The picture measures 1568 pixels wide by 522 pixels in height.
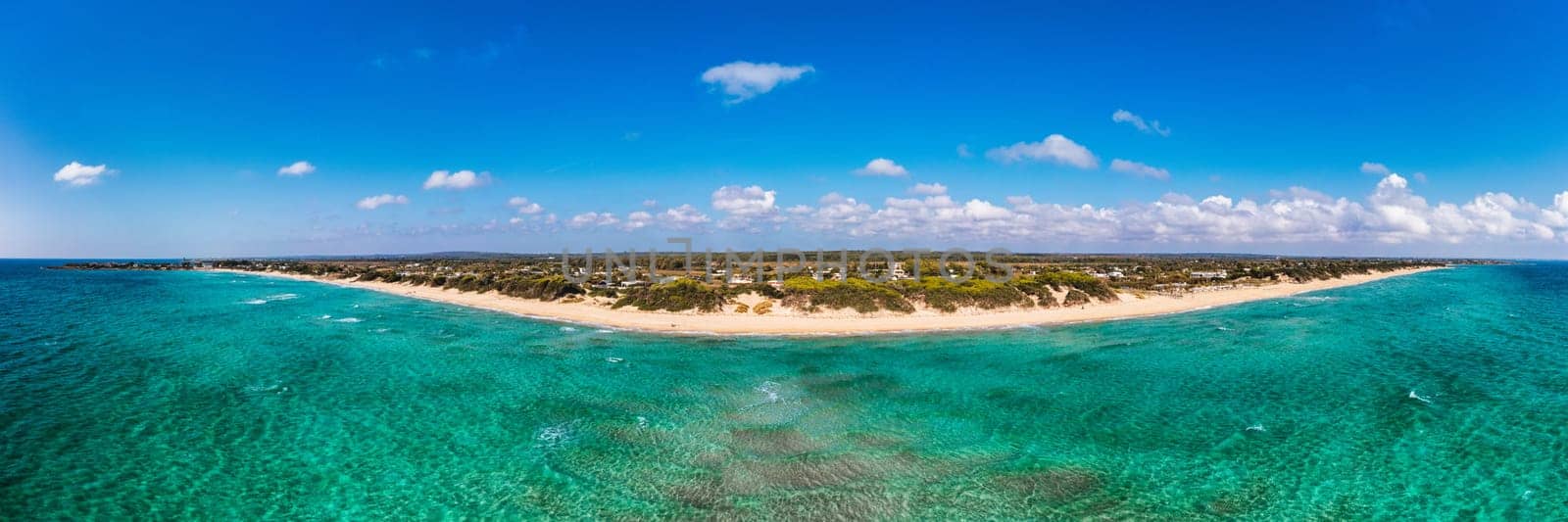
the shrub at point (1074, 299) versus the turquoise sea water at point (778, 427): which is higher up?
the shrub at point (1074, 299)

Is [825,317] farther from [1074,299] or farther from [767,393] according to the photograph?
[1074,299]

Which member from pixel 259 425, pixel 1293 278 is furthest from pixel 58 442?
pixel 1293 278

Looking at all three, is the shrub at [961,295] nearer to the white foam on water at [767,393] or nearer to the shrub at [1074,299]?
the shrub at [1074,299]

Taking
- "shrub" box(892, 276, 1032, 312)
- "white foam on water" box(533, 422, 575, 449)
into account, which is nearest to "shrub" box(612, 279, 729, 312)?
"shrub" box(892, 276, 1032, 312)

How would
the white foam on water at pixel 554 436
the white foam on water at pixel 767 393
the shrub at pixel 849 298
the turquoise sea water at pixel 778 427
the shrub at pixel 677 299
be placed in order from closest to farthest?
1. the turquoise sea water at pixel 778 427
2. the white foam on water at pixel 554 436
3. the white foam on water at pixel 767 393
4. the shrub at pixel 849 298
5. the shrub at pixel 677 299

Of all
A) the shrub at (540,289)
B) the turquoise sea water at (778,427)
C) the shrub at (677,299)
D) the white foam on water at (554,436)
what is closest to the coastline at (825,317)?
the shrub at (540,289)

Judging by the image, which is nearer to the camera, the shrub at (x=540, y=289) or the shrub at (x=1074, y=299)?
Answer: the shrub at (x=1074, y=299)

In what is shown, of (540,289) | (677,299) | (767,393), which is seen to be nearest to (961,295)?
(677,299)

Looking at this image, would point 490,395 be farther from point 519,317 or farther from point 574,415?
point 519,317
